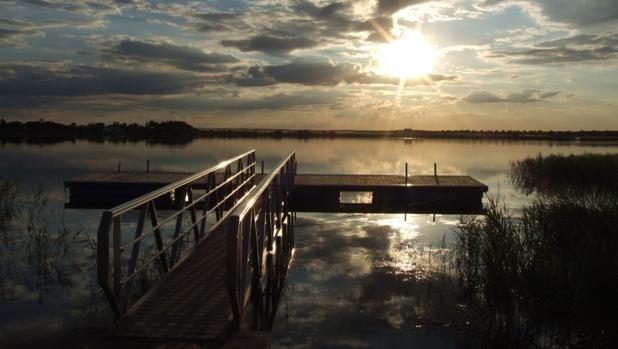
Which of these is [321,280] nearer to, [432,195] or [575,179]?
[432,195]

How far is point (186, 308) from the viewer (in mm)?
5738

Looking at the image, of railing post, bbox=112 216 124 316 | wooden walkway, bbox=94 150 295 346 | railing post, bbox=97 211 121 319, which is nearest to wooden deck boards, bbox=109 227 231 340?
wooden walkway, bbox=94 150 295 346

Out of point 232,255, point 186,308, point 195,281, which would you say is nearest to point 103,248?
point 232,255

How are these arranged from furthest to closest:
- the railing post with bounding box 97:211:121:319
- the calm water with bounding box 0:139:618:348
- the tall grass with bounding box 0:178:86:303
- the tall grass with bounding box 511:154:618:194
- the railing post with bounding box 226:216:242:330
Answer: the tall grass with bounding box 511:154:618:194
the tall grass with bounding box 0:178:86:303
the calm water with bounding box 0:139:618:348
the railing post with bounding box 226:216:242:330
the railing post with bounding box 97:211:121:319

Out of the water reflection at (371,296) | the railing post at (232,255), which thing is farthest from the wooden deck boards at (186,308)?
the water reflection at (371,296)

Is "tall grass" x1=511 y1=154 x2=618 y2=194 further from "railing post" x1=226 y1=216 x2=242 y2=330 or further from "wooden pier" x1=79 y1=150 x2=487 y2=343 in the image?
"railing post" x1=226 y1=216 x2=242 y2=330

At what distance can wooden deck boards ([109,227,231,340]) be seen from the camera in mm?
5070

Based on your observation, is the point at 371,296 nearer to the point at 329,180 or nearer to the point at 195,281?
the point at 195,281

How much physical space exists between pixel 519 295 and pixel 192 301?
4456 mm

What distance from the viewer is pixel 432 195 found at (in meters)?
19.8

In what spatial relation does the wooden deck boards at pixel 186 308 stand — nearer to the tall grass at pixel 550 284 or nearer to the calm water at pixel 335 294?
the calm water at pixel 335 294

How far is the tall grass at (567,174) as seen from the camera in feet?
72.1

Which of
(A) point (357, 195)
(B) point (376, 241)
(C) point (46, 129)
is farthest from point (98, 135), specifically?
(B) point (376, 241)

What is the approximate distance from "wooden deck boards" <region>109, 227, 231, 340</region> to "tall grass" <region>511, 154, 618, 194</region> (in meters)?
17.2
